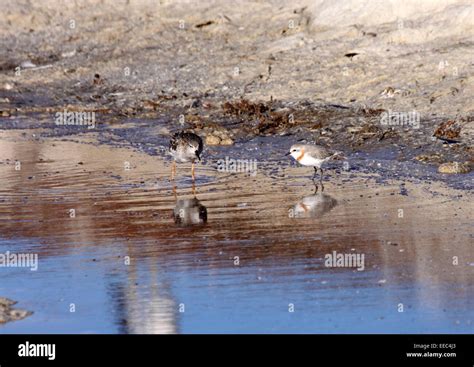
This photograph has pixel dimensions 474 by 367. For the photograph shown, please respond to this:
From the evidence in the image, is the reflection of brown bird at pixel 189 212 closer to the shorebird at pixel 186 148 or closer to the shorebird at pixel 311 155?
the shorebird at pixel 186 148

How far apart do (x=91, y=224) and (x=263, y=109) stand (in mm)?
7812

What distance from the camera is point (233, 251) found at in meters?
11.2

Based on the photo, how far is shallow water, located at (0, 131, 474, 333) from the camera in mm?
9070

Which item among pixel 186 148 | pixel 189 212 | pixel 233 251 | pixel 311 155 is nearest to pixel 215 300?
pixel 233 251

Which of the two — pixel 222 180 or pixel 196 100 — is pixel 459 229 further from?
pixel 196 100

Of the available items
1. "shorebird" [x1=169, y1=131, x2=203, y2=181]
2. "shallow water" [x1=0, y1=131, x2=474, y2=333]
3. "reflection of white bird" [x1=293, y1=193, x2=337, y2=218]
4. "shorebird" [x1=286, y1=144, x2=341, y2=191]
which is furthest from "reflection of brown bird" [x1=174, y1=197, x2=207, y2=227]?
"shorebird" [x1=286, y1=144, x2=341, y2=191]

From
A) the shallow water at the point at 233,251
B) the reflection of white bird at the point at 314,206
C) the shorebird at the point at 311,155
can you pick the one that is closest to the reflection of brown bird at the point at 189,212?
the shallow water at the point at 233,251

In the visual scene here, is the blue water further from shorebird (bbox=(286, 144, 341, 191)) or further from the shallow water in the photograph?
shorebird (bbox=(286, 144, 341, 191))

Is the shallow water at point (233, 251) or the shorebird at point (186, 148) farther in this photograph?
the shorebird at point (186, 148)

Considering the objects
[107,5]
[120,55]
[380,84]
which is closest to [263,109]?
[380,84]

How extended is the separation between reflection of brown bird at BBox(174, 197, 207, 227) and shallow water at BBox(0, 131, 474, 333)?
14mm

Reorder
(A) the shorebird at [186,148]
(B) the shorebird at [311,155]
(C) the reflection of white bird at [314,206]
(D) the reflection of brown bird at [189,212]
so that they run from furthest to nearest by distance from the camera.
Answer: (A) the shorebird at [186,148] → (B) the shorebird at [311,155] → (C) the reflection of white bird at [314,206] → (D) the reflection of brown bird at [189,212]

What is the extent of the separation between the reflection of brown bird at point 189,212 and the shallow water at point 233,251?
14 millimetres

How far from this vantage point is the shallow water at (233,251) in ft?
29.8
